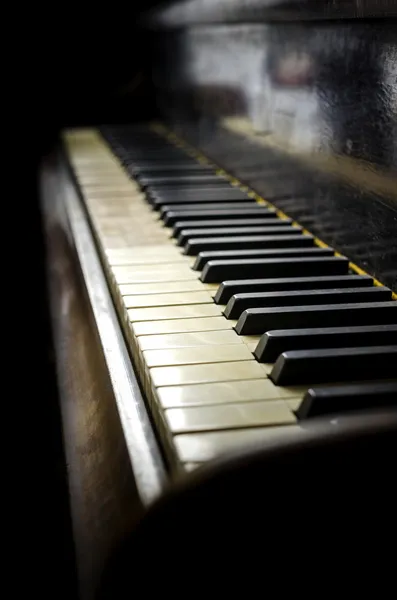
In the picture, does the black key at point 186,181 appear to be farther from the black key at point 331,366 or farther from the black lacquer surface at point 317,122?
the black key at point 331,366

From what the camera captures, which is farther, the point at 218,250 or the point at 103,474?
the point at 218,250

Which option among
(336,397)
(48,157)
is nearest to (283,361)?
(336,397)

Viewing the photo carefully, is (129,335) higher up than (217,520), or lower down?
lower down

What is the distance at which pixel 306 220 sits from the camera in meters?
1.87

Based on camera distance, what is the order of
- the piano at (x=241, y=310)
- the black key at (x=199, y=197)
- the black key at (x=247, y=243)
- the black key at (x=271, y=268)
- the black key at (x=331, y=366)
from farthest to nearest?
the black key at (x=199, y=197) → the black key at (x=247, y=243) → the black key at (x=271, y=268) → the black key at (x=331, y=366) → the piano at (x=241, y=310)

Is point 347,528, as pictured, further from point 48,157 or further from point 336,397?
point 48,157

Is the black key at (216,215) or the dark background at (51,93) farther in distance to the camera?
the dark background at (51,93)

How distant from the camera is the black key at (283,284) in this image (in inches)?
56.0

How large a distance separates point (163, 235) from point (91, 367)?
0.63 metres

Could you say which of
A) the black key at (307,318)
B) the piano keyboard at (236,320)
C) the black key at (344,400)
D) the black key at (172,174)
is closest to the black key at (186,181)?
the black key at (172,174)

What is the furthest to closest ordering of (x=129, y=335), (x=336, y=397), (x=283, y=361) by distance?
(x=129, y=335), (x=283, y=361), (x=336, y=397)

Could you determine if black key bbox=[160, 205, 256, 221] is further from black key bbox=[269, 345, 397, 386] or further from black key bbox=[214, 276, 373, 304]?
black key bbox=[269, 345, 397, 386]

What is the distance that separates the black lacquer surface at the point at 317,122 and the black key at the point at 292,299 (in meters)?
0.10

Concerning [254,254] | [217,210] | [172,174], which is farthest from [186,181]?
[254,254]
